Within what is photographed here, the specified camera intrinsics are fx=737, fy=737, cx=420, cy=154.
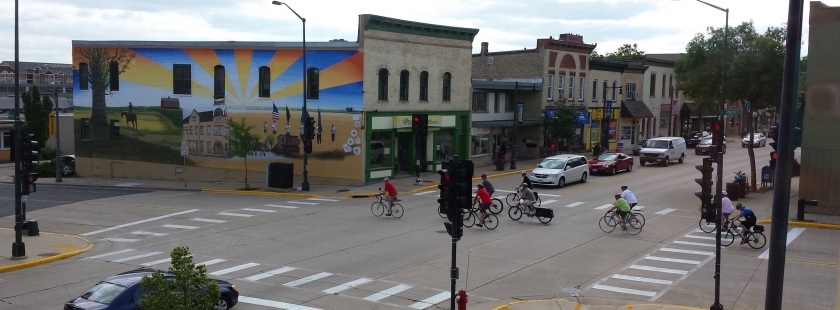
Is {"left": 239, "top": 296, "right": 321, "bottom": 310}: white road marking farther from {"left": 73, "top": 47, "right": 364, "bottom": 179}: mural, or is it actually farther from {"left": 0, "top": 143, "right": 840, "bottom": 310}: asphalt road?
{"left": 73, "top": 47, "right": 364, "bottom": 179}: mural

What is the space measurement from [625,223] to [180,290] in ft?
61.0

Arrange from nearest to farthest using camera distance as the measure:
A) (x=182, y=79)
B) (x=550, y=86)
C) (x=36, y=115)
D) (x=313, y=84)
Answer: (x=313, y=84)
(x=182, y=79)
(x=550, y=86)
(x=36, y=115)

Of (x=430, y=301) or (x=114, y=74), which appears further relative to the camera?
(x=114, y=74)

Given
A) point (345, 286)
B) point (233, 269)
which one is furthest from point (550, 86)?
point (345, 286)

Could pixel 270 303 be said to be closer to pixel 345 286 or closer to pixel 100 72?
pixel 345 286

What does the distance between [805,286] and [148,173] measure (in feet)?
127

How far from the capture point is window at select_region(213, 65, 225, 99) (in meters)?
42.7

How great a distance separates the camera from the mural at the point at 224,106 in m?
39.4

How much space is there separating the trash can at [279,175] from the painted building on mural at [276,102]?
248 cm

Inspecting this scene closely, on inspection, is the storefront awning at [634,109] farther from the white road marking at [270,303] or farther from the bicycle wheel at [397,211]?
the white road marking at [270,303]

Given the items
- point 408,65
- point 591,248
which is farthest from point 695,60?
point 591,248

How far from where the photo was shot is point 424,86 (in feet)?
141

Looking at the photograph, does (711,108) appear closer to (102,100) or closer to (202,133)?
→ (202,133)

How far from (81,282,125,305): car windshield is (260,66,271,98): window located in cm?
2802
